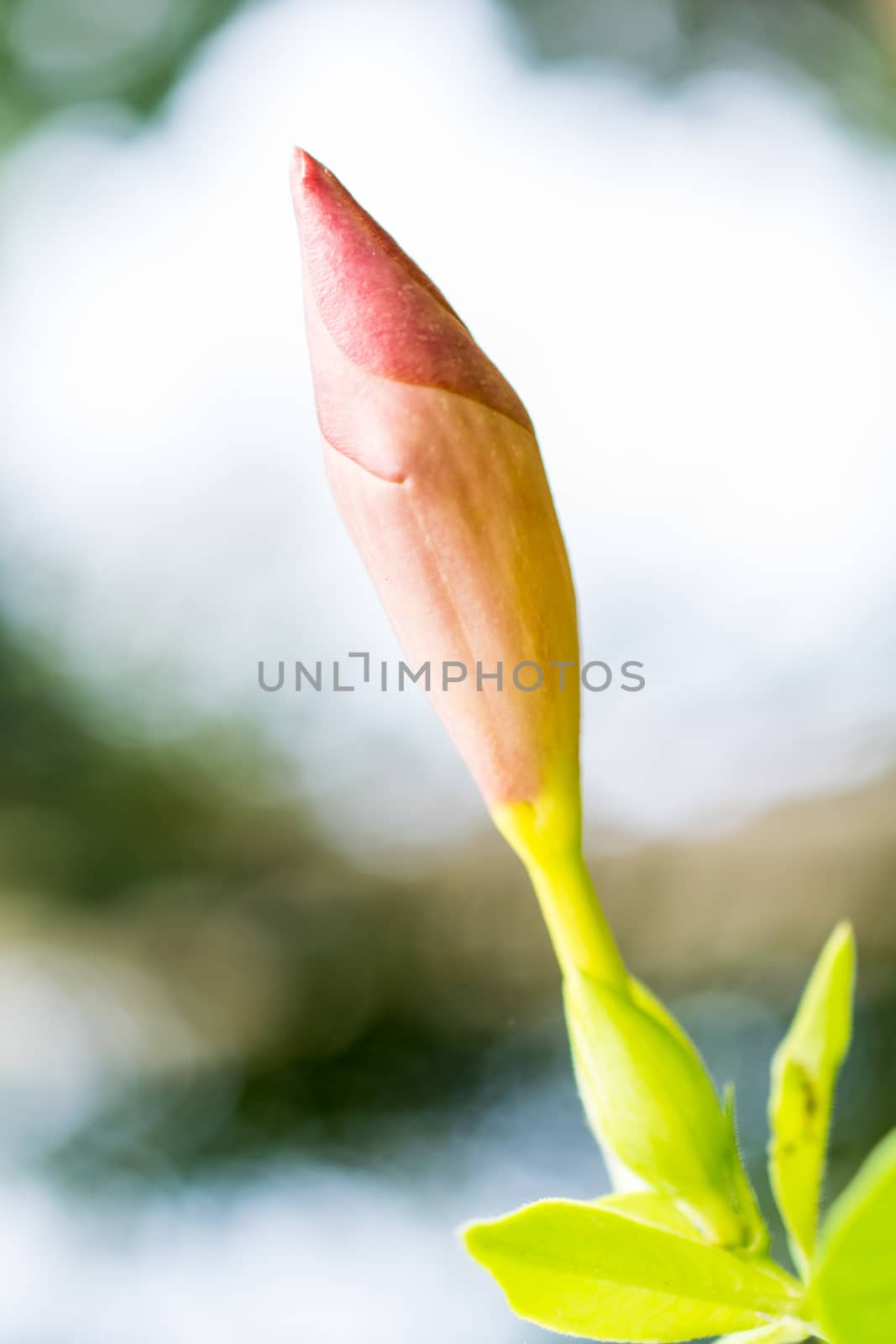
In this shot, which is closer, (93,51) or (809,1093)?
(809,1093)

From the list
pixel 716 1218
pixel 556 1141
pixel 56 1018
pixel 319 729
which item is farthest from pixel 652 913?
pixel 716 1218

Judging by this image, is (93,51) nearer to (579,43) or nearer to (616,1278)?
(579,43)

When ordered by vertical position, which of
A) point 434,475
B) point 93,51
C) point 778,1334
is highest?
point 93,51

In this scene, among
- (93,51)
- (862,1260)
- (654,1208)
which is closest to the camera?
(862,1260)

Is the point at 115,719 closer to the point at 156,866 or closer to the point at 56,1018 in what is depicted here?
the point at 156,866

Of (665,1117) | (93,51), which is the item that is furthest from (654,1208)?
(93,51)

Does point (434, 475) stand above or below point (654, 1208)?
above

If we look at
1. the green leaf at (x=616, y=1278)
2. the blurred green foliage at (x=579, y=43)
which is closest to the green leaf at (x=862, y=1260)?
the green leaf at (x=616, y=1278)
